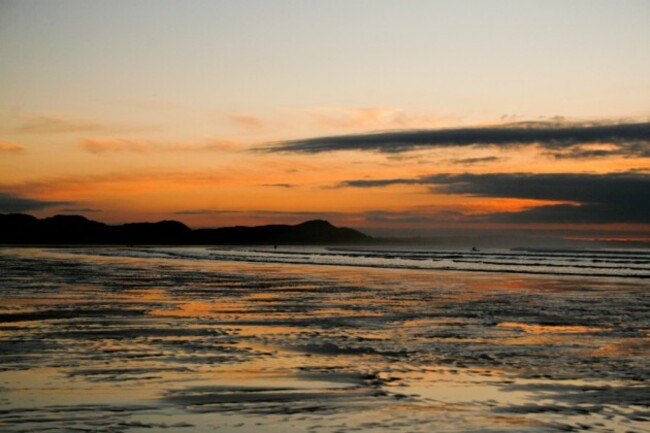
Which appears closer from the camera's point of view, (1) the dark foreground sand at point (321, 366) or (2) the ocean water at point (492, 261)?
(1) the dark foreground sand at point (321, 366)

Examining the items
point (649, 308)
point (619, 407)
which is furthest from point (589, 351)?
point (649, 308)

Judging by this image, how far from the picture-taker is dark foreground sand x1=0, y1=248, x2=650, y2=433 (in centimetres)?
937

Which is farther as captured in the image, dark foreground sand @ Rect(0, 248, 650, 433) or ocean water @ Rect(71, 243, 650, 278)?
ocean water @ Rect(71, 243, 650, 278)

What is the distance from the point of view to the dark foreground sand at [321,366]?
9.37 meters

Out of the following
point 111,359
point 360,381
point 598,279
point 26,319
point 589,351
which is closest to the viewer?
point 360,381

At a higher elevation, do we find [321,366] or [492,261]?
[321,366]

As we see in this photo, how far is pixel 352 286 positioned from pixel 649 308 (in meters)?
14.1

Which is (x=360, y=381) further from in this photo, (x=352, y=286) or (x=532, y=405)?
(x=352, y=286)

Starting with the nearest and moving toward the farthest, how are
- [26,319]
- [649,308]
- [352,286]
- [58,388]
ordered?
1. [58,388]
2. [26,319]
3. [649,308]
4. [352,286]

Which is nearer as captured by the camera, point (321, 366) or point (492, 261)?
point (321, 366)

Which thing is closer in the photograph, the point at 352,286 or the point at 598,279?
the point at 352,286

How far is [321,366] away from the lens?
42.9 ft

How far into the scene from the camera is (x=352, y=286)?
35781mm

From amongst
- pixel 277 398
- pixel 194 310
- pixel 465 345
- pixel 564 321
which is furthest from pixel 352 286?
pixel 277 398
